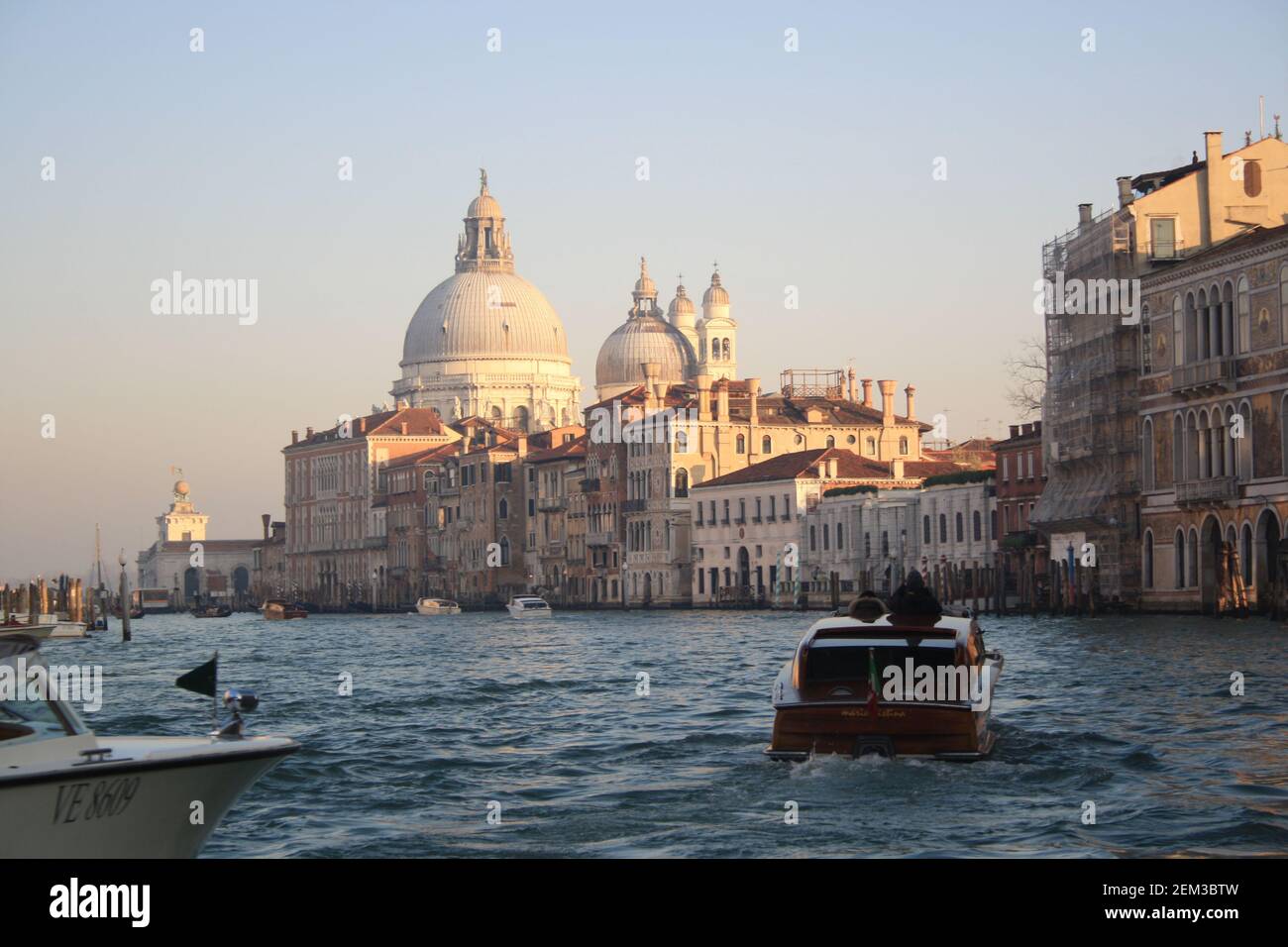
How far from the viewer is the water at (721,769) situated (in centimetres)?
1369

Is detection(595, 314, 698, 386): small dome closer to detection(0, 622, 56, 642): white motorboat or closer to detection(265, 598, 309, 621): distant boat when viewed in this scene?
detection(265, 598, 309, 621): distant boat

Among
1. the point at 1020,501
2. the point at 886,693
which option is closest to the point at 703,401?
the point at 1020,501

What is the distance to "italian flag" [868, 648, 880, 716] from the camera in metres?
16.4

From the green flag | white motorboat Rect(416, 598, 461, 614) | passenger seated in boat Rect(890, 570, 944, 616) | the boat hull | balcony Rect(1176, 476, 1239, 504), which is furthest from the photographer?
white motorboat Rect(416, 598, 461, 614)

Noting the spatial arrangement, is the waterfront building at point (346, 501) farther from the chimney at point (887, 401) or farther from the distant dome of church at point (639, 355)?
the chimney at point (887, 401)

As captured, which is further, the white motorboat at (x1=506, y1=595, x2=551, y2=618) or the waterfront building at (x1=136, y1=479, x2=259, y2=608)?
the waterfront building at (x1=136, y1=479, x2=259, y2=608)

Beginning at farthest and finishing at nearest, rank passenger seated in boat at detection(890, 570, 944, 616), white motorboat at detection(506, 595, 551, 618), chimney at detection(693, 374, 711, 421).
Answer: chimney at detection(693, 374, 711, 421) → white motorboat at detection(506, 595, 551, 618) → passenger seated in boat at detection(890, 570, 944, 616)

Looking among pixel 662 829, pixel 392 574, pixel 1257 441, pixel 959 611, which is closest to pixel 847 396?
pixel 392 574

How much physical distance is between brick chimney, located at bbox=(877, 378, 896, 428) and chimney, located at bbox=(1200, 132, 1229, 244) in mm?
37824

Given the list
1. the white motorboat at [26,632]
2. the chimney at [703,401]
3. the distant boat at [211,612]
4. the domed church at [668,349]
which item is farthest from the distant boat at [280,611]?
the white motorboat at [26,632]

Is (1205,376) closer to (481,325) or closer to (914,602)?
(914,602)

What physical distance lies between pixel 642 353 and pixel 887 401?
45728mm

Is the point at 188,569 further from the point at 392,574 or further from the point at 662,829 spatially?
the point at 662,829

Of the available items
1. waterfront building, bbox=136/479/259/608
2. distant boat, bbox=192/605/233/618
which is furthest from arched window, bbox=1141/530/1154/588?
waterfront building, bbox=136/479/259/608
